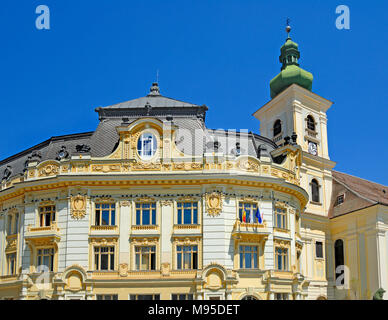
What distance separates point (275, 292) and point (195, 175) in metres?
10.3

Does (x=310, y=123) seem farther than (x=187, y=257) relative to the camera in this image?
Yes

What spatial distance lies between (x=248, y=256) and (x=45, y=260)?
14.8 meters

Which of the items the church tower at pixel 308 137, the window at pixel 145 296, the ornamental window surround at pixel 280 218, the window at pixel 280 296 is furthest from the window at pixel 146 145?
the church tower at pixel 308 137

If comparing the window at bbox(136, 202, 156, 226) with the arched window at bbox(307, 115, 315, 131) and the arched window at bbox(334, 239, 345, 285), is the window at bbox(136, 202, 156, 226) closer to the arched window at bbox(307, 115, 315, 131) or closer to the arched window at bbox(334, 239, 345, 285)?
the arched window at bbox(334, 239, 345, 285)

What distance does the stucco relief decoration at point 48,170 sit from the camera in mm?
42062

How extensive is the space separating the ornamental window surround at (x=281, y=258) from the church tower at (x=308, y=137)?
505 inches

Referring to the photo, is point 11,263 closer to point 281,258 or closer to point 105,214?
point 105,214

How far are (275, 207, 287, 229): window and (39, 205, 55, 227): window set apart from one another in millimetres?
16811

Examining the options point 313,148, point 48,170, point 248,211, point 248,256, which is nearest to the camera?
point 248,256

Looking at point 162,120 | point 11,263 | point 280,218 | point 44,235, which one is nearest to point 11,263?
point 11,263

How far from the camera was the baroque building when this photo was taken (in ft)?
129

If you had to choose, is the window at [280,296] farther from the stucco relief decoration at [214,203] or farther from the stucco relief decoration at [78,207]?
the stucco relief decoration at [78,207]

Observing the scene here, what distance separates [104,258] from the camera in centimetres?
3988
